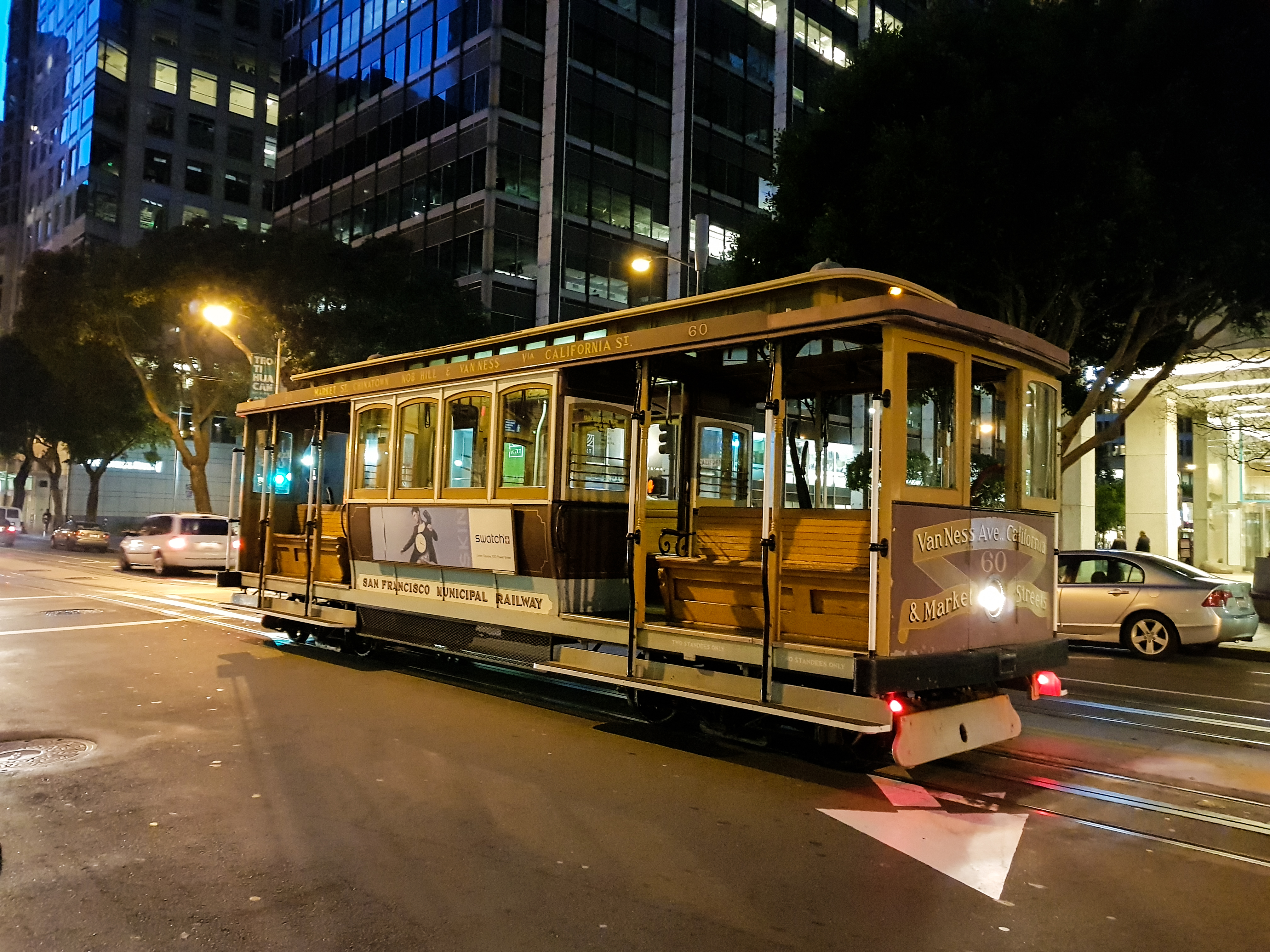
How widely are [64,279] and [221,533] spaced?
13465 millimetres

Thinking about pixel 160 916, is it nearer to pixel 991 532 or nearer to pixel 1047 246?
pixel 991 532

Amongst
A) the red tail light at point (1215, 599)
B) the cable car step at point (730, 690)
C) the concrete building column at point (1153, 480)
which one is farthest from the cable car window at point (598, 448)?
the concrete building column at point (1153, 480)

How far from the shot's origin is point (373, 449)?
10414mm

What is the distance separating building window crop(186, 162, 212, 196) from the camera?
63656 mm

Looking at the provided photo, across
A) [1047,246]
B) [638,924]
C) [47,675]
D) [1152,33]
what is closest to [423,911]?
[638,924]

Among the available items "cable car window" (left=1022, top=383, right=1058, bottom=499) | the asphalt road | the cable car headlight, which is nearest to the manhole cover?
the asphalt road

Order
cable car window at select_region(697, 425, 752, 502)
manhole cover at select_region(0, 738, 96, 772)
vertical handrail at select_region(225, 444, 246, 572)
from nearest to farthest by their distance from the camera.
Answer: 1. manhole cover at select_region(0, 738, 96, 772)
2. cable car window at select_region(697, 425, 752, 502)
3. vertical handrail at select_region(225, 444, 246, 572)

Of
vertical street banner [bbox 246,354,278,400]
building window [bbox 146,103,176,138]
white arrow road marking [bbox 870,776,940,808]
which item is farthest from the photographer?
building window [bbox 146,103,176,138]

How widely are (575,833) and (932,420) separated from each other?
12.1 ft

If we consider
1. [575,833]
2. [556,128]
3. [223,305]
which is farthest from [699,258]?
[556,128]

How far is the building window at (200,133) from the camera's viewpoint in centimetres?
6412

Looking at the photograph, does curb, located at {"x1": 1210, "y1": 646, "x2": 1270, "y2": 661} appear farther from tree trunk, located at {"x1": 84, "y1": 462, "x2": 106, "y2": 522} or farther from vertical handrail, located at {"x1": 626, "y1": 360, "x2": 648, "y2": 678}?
tree trunk, located at {"x1": 84, "y1": 462, "x2": 106, "y2": 522}

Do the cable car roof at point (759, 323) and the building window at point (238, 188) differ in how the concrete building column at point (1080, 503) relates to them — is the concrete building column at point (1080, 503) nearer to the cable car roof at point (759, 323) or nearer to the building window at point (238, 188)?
the cable car roof at point (759, 323)

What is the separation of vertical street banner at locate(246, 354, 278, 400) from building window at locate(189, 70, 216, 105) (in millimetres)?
49591
